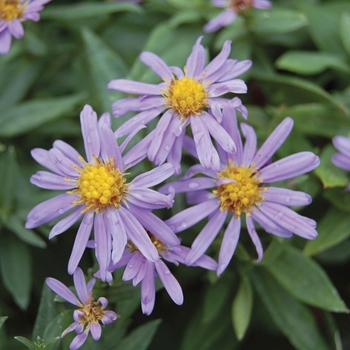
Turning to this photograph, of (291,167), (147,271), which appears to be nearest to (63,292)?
(147,271)

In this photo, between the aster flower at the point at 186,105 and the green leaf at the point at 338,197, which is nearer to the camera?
the aster flower at the point at 186,105

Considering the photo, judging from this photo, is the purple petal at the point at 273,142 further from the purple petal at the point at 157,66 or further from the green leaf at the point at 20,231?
the green leaf at the point at 20,231

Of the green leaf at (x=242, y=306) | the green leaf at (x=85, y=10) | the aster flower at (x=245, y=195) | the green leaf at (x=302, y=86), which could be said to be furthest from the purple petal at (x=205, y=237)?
the green leaf at (x=85, y=10)

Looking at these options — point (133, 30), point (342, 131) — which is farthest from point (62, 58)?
point (342, 131)

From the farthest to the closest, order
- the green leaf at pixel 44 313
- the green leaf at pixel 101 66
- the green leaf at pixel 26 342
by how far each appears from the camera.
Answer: the green leaf at pixel 101 66 → the green leaf at pixel 44 313 → the green leaf at pixel 26 342

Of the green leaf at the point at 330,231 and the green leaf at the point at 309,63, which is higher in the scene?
the green leaf at the point at 309,63

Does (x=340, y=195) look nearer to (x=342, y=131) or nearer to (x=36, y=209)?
(x=342, y=131)
